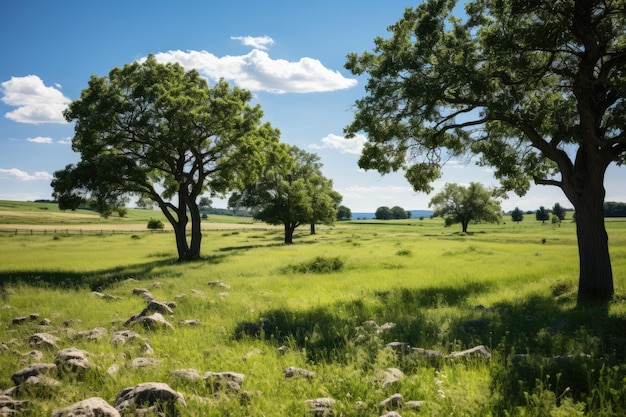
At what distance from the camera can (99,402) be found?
520cm

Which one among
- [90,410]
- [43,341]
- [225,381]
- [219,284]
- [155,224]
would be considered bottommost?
[219,284]

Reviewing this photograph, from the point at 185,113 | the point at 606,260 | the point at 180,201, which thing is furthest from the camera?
the point at 180,201

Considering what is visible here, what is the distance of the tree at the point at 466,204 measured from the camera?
293 ft

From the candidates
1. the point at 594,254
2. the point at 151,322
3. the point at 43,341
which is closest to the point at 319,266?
the point at 594,254

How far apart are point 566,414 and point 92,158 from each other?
1236 inches

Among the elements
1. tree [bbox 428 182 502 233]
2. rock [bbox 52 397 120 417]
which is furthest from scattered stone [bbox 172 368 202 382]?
tree [bbox 428 182 502 233]

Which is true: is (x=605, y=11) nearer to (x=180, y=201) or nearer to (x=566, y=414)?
(x=566, y=414)

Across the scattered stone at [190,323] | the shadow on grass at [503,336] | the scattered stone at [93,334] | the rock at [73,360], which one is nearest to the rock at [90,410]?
the rock at [73,360]

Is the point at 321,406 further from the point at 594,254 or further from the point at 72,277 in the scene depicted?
the point at 72,277

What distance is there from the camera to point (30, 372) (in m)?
6.60

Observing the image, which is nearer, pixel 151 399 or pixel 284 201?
pixel 151 399

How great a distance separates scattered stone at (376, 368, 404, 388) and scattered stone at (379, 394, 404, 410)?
0.53 m

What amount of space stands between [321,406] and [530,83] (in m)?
15.1

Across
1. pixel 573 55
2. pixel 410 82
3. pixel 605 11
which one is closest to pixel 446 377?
pixel 410 82
